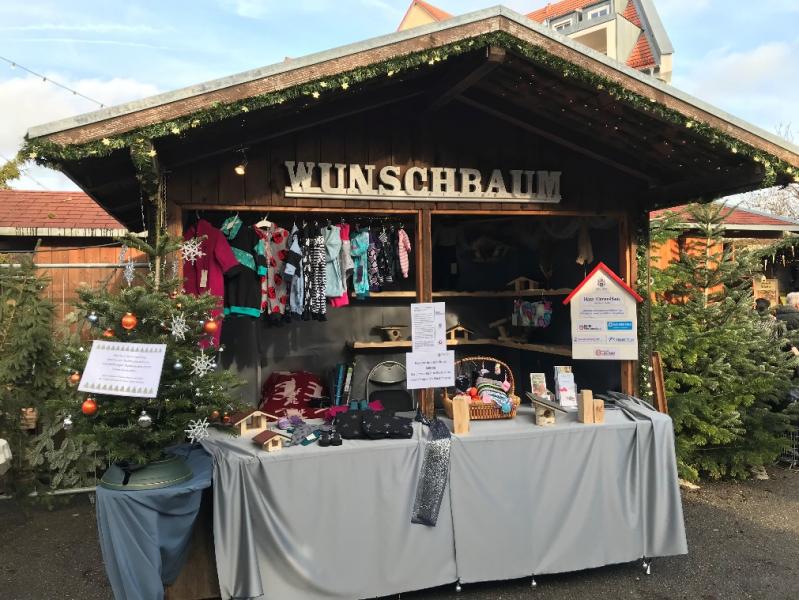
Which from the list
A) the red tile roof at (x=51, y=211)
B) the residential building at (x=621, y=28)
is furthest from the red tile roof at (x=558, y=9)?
the red tile roof at (x=51, y=211)

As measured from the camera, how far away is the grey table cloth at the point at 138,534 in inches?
109

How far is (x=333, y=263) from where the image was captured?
4891 mm

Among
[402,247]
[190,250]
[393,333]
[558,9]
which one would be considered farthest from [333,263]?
[558,9]

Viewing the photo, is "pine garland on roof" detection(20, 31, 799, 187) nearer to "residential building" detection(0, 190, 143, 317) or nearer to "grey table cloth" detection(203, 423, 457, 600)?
"grey table cloth" detection(203, 423, 457, 600)

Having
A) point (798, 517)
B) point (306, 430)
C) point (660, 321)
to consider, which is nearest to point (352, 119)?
point (306, 430)

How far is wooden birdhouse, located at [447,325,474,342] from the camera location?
635 centimetres

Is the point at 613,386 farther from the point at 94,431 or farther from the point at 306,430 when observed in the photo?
the point at 94,431

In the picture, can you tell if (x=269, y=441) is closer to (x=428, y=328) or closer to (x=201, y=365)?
(x=201, y=365)

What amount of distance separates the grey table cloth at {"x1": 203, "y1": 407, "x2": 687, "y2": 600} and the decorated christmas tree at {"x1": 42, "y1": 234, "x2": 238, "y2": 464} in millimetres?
389

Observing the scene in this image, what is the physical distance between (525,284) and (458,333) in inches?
36.4

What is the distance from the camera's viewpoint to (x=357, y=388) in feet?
20.5

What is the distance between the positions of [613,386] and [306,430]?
2.56 metres

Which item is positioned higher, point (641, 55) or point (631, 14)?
point (631, 14)

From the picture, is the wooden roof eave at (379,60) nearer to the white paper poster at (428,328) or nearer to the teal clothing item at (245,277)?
the teal clothing item at (245,277)
